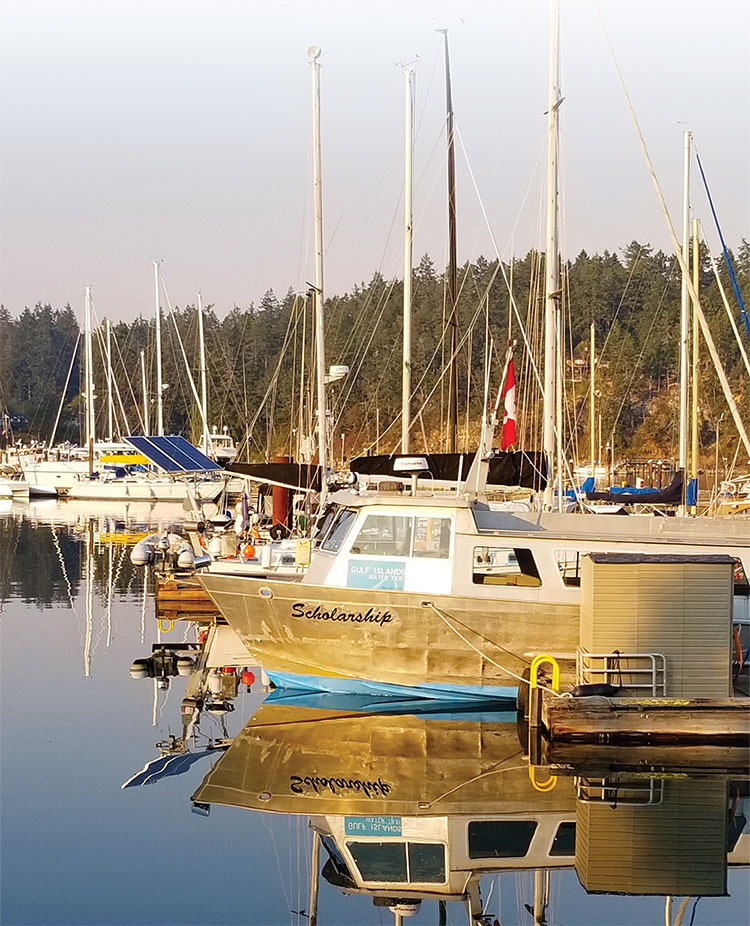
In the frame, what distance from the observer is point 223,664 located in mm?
22969

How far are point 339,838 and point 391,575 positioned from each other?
542cm

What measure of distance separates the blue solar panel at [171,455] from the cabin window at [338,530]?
15702 millimetres

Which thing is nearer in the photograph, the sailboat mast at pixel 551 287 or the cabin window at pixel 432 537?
the cabin window at pixel 432 537

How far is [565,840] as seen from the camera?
14000mm

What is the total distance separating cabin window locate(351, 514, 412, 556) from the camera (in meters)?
18.9

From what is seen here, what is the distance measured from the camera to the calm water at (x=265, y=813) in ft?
40.7

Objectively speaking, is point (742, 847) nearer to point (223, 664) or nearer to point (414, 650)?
point (414, 650)

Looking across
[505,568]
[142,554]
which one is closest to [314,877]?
[505,568]

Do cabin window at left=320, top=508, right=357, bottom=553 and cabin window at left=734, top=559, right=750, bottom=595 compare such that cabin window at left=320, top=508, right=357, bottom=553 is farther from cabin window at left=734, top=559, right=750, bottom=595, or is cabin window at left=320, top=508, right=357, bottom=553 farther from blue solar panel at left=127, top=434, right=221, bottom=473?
blue solar panel at left=127, top=434, right=221, bottom=473

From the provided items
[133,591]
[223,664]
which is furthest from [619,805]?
[133,591]

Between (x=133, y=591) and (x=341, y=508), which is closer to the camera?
(x=341, y=508)

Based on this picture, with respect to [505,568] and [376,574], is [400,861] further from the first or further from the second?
[505,568]

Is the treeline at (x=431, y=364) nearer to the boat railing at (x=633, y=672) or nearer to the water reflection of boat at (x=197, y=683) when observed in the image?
the water reflection of boat at (x=197, y=683)

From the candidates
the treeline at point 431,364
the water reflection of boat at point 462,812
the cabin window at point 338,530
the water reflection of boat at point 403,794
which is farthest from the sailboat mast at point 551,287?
the treeline at point 431,364
